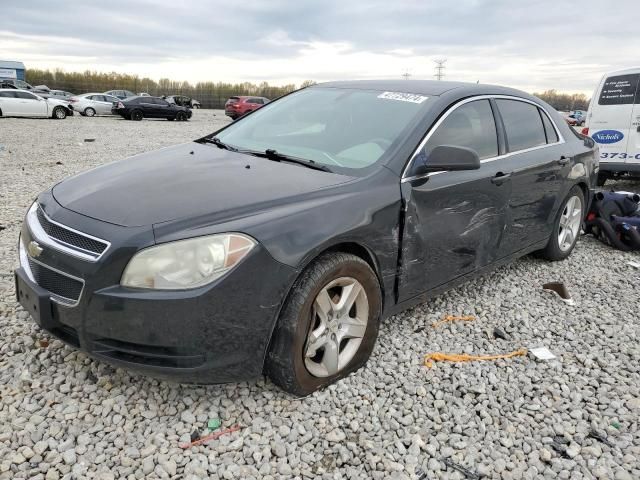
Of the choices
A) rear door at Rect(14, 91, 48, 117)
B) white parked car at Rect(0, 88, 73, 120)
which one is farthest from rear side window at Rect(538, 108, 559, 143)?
rear door at Rect(14, 91, 48, 117)

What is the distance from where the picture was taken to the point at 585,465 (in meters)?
2.38

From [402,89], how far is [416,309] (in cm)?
159

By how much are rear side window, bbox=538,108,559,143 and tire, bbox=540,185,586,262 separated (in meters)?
0.56

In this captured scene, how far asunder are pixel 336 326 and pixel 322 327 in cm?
11

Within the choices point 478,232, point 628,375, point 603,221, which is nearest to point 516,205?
point 478,232

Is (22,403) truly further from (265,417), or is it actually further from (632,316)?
(632,316)

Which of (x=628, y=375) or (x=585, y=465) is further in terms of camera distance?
(x=628, y=375)

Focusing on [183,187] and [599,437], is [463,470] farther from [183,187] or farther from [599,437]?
[183,187]

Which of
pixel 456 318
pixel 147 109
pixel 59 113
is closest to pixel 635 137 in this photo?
pixel 456 318

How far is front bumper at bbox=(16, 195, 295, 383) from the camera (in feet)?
7.23

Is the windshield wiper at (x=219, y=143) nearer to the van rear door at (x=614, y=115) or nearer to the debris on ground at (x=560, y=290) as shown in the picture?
the debris on ground at (x=560, y=290)

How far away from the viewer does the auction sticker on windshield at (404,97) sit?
3455mm

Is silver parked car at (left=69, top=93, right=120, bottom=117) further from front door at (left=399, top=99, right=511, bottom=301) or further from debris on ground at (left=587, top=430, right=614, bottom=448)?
debris on ground at (left=587, top=430, right=614, bottom=448)

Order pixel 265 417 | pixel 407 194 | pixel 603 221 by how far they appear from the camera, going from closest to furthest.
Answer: pixel 265 417, pixel 407 194, pixel 603 221
